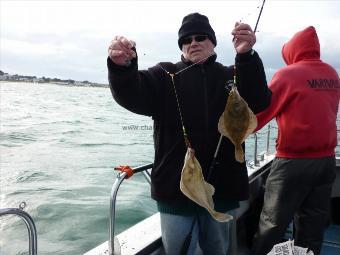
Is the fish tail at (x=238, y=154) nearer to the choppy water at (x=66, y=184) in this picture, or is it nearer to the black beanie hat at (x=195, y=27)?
the black beanie hat at (x=195, y=27)

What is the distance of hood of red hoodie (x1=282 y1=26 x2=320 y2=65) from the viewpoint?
3371mm

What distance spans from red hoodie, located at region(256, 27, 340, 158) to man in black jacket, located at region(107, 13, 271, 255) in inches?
28.8

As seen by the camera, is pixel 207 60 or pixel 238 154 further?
pixel 207 60

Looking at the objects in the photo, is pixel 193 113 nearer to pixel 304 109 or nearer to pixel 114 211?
pixel 114 211

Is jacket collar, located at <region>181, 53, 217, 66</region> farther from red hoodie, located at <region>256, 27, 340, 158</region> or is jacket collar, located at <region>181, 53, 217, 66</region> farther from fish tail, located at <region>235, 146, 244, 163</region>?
red hoodie, located at <region>256, 27, 340, 158</region>

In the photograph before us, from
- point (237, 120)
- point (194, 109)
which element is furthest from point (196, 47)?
point (237, 120)

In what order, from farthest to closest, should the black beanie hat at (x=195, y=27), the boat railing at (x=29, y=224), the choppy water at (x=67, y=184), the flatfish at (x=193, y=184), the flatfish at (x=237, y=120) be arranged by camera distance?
the choppy water at (x=67, y=184)
the black beanie hat at (x=195, y=27)
the flatfish at (x=237, y=120)
the flatfish at (x=193, y=184)
the boat railing at (x=29, y=224)

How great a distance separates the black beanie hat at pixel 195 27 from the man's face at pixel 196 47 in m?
0.03

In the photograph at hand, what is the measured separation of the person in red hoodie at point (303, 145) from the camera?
309 centimetres

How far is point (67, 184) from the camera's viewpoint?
971 cm

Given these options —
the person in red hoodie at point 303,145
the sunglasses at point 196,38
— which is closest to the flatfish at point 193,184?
the sunglasses at point 196,38

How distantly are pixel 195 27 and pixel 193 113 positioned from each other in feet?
1.97

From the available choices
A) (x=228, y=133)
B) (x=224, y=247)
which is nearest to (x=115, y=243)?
(x=224, y=247)

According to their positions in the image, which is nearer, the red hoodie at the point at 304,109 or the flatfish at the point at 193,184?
→ the flatfish at the point at 193,184
